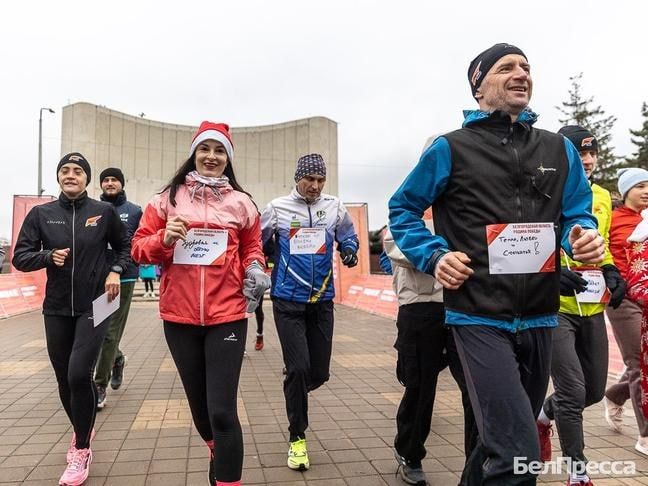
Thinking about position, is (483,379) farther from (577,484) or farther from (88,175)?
(88,175)

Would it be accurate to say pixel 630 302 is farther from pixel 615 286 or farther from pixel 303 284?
pixel 303 284

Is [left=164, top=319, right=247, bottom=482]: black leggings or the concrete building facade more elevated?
the concrete building facade

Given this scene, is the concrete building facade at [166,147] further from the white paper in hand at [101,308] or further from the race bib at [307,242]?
the white paper in hand at [101,308]

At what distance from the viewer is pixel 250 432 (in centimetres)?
429

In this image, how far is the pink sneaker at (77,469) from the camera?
3164 mm

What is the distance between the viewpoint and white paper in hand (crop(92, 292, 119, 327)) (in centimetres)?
351

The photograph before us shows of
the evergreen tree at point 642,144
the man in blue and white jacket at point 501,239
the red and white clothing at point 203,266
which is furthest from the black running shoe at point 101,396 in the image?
the evergreen tree at point 642,144

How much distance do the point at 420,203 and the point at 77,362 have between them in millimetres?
2456

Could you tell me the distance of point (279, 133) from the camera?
34.1 m

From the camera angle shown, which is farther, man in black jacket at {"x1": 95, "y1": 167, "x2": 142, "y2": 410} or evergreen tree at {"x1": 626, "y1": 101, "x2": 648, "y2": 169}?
evergreen tree at {"x1": 626, "y1": 101, "x2": 648, "y2": 169}

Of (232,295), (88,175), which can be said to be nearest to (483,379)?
(232,295)

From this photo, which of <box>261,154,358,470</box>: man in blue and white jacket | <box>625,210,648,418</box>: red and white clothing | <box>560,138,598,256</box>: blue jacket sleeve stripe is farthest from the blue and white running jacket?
<box>625,210,648,418</box>: red and white clothing

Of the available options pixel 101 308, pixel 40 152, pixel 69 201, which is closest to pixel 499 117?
pixel 101 308

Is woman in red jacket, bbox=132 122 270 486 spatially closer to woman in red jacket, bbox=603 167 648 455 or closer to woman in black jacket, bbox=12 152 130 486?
woman in black jacket, bbox=12 152 130 486
